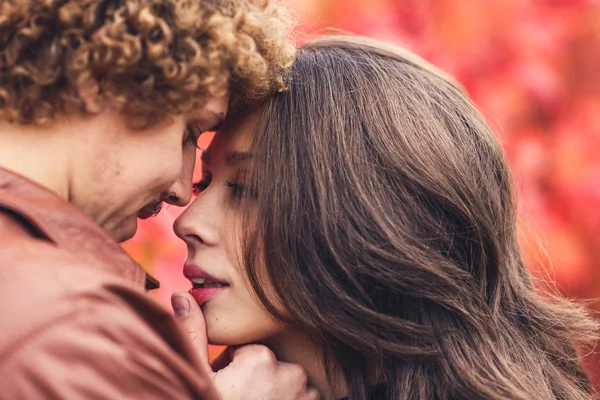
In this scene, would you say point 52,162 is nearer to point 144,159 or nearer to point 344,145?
point 144,159

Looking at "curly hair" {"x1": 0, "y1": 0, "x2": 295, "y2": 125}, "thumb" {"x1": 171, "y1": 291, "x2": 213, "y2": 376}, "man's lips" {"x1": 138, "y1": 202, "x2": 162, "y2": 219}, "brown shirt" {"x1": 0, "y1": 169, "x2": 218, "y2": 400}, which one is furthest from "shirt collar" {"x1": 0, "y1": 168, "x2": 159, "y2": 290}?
"thumb" {"x1": 171, "y1": 291, "x2": 213, "y2": 376}

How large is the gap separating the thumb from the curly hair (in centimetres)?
63

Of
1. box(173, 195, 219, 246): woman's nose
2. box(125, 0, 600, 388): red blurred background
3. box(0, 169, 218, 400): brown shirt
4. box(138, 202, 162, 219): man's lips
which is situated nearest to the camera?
box(0, 169, 218, 400): brown shirt

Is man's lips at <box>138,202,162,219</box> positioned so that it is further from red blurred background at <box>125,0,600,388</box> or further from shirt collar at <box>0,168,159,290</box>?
red blurred background at <box>125,0,600,388</box>

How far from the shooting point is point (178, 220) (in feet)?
7.26

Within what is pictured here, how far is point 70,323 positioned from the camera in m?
1.16

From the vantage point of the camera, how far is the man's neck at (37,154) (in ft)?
5.03

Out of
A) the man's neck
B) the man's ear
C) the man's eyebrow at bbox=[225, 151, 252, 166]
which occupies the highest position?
the man's eyebrow at bbox=[225, 151, 252, 166]

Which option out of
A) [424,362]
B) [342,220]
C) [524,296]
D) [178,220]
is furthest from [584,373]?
[178,220]

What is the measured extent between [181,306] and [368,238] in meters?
0.55

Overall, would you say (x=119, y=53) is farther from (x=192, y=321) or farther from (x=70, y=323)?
(x=192, y=321)

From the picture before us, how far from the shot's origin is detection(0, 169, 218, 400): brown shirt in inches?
44.4

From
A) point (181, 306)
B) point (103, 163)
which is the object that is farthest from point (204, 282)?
point (103, 163)

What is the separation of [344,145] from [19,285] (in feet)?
3.39
